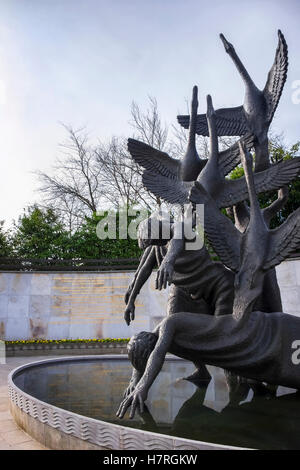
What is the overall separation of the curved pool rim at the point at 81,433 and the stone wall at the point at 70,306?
758 centimetres

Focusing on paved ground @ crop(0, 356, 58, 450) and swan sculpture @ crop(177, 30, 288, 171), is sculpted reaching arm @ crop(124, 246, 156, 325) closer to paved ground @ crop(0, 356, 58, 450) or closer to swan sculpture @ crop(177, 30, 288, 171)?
paved ground @ crop(0, 356, 58, 450)

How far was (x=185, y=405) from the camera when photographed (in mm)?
3783

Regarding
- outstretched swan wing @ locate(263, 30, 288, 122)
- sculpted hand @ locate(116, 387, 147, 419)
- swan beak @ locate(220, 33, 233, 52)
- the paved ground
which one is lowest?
the paved ground

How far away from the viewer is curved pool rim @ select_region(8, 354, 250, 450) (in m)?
2.38

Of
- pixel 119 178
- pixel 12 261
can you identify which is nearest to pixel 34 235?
pixel 12 261

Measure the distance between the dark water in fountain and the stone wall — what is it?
18.0 ft

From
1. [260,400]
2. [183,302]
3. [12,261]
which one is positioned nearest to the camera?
[260,400]

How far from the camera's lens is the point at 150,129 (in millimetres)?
21922

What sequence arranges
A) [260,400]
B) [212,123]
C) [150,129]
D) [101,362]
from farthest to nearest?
[150,129], [101,362], [212,123], [260,400]

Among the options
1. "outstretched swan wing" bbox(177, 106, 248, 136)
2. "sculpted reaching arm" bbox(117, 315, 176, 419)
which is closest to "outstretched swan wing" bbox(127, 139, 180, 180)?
"outstretched swan wing" bbox(177, 106, 248, 136)

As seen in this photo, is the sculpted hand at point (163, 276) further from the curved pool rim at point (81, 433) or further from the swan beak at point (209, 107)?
the swan beak at point (209, 107)

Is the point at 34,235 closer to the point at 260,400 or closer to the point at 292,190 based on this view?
the point at 292,190

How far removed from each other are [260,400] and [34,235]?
12.4 m
